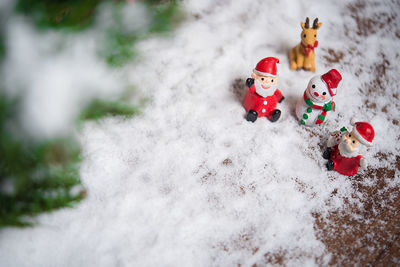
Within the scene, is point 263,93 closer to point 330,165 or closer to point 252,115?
point 252,115

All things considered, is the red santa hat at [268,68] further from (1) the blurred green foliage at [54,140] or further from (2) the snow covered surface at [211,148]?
(1) the blurred green foliage at [54,140]

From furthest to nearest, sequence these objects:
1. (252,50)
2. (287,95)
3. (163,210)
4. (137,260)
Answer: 1. (252,50)
2. (287,95)
3. (163,210)
4. (137,260)

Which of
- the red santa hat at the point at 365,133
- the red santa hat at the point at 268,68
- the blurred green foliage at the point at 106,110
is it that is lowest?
the blurred green foliage at the point at 106,110

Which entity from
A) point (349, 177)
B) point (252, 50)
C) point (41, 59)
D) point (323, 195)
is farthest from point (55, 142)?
point (349, 177)

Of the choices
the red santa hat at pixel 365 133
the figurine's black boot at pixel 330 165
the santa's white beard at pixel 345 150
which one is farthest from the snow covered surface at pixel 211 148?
the red santa hat at pixel 365 133

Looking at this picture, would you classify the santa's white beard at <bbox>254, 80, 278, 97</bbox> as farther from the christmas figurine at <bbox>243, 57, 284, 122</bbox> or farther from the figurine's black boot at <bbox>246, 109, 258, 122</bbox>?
the figurine's black boot at <bbox>246, 109, 258, 122</bbox>

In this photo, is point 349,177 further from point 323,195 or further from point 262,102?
point 262,102
